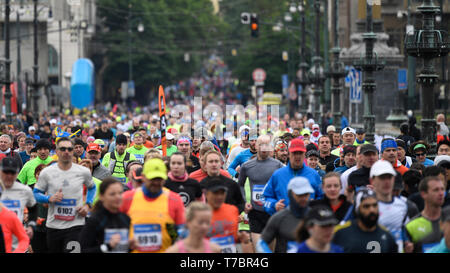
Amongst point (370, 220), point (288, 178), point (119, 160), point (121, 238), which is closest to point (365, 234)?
point (370, 220)

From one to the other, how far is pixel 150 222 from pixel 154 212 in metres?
0.10

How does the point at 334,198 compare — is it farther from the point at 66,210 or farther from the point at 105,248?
the point at 66,210

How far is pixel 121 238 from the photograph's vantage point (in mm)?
8070

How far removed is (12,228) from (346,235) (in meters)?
2.96

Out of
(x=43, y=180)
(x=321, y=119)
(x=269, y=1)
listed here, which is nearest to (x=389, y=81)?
(x=321, y=119)

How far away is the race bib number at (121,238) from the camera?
805 centimetres

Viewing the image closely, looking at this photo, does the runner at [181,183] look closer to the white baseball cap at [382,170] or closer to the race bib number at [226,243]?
the race bib number at [226,243]

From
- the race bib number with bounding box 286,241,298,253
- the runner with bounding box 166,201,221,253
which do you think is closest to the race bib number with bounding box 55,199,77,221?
the race bib number with bounding box 286,241,298,253

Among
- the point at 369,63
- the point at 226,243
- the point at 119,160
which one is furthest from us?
the point at 369,63

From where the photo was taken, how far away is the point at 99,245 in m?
8.41

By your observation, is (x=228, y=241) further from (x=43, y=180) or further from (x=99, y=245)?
(x=43, y=180)

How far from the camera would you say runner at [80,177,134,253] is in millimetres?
8234

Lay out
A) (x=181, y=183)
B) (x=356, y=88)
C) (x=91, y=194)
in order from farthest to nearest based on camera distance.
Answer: (x=356, y=88), (x=91, y=194), (x=181, y=183)

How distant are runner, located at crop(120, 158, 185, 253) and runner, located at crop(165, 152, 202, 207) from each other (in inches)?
53.9
